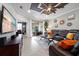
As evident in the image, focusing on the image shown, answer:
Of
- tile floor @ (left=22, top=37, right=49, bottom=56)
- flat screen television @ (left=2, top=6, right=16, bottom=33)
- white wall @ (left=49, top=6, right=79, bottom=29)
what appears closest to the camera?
flat screen television @ (left=2, top=6, right=16, bottom=33)

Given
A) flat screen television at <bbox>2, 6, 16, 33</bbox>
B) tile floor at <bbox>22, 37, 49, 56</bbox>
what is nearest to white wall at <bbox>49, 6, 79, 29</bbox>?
tile floor at <bbox>22, 37, 49, 56</bbox>

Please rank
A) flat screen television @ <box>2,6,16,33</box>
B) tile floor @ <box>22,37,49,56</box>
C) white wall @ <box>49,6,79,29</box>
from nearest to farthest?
flat screen television @ <box>2,6,16,33</box> → tile floor @ <box>22,37,49,56</box> → white wall @ <box>49,6,79,29</box>

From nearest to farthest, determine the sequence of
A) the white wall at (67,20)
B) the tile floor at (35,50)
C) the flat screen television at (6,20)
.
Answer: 1. the flat screen television at (6,20)
2. the tile floor at (35,50)
3. the white wall at (67,20)

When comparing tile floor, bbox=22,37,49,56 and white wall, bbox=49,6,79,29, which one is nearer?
tile floor, bbox=22,37,49,56

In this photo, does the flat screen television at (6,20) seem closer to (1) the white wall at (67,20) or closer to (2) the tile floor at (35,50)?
(2) the tile floor at (35,50)

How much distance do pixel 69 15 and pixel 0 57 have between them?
126 inches

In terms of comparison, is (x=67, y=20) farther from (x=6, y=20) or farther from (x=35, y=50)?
(x=6, y=20)

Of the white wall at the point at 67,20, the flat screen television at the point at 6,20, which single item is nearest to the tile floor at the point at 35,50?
the flat screen television at the point at 6,20

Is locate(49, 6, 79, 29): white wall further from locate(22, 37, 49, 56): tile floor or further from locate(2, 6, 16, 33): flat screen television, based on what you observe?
locate(2, 6, 16, 33): flat screen television

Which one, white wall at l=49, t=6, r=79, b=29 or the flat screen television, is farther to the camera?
white wall at l=49, t=6, r=79, b=29

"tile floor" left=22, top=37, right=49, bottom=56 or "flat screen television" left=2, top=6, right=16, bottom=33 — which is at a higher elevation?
"flat screen television" left=2, top=6, right=16, bottom=33

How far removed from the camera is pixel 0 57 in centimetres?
217

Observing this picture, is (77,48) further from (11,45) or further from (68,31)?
(68,31)

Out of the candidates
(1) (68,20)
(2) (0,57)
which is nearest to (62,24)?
(1) (68,20)
